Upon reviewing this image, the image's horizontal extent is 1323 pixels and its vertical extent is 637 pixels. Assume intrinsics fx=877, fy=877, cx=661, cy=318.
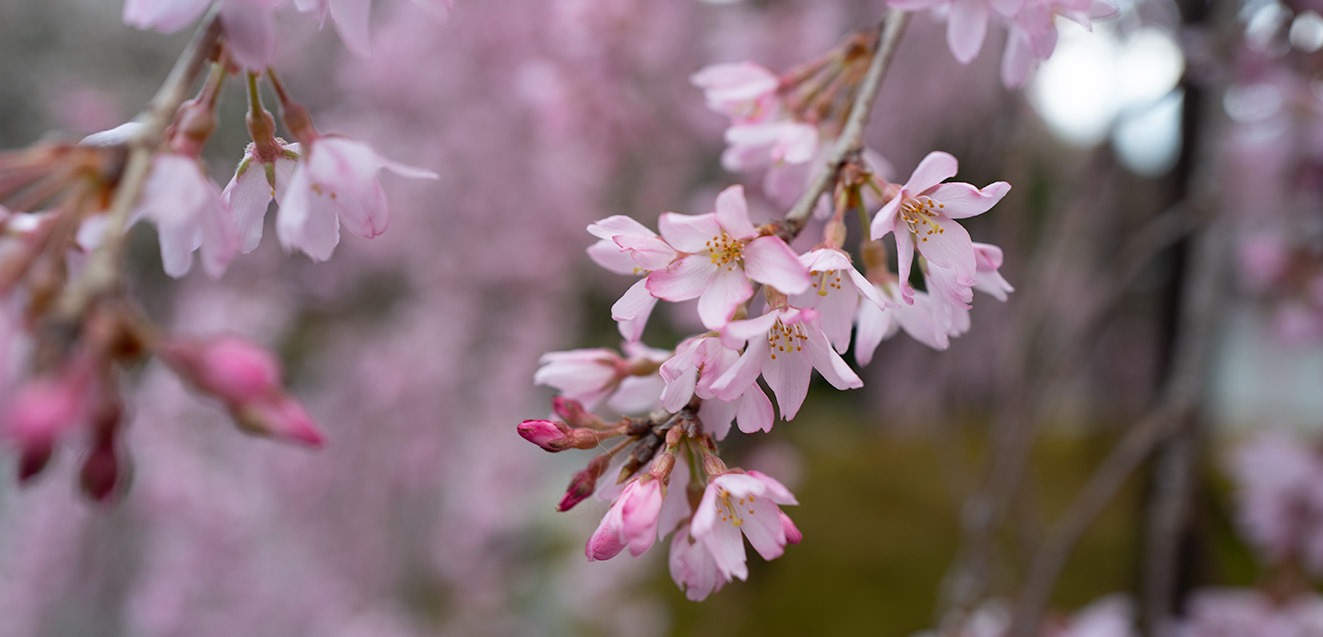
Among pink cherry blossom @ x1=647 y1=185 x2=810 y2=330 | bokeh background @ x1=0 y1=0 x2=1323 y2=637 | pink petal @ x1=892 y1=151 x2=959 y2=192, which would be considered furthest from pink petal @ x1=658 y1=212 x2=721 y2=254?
bokeh background @ x1=0 y1=0 x2=1323 y2=637

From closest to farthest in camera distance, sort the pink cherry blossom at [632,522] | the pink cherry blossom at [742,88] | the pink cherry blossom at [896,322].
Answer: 1. the pink cherry blossom at [632,522]
2. the pink cherry blossom at [896,322]
3. the pink cherry blossom at [742,88]

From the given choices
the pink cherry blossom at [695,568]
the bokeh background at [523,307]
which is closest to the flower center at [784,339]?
the pink cherry blossom at [695,568]

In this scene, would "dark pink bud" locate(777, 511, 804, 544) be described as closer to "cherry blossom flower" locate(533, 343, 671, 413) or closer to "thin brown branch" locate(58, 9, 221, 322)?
"cherry blossom flower" locate(533, 343, 671, 413)

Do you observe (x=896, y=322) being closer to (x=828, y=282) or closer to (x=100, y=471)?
(x=828, y=282)

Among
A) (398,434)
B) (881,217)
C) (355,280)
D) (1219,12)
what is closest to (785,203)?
(881,217)

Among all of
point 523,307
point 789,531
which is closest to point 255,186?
point 789,531

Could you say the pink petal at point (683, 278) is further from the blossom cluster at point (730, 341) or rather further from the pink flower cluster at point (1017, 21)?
the pink flower cluster at point (1017, 21)
